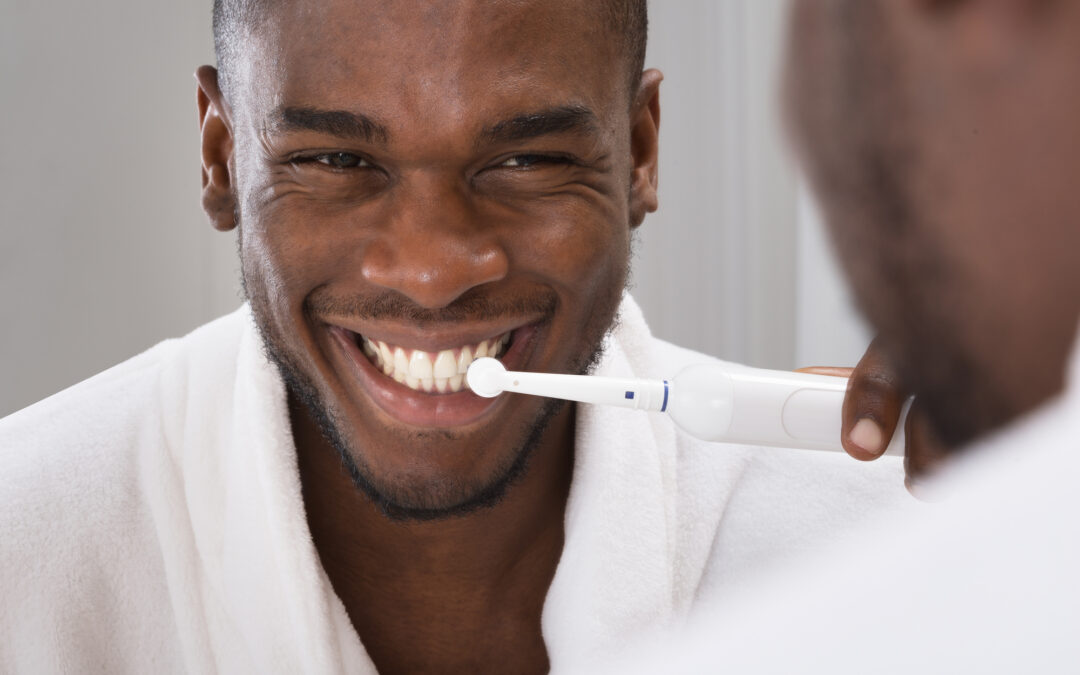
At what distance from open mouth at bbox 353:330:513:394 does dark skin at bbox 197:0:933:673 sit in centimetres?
1

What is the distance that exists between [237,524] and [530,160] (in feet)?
1.35

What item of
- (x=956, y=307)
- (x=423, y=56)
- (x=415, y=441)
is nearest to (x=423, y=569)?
(x=415, y=441)

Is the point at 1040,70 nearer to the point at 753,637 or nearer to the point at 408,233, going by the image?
the point at 753,637

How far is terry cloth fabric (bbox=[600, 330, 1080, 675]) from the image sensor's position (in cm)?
18

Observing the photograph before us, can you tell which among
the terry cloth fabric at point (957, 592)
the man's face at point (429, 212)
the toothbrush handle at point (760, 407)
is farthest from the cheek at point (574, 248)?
the terry cloth fabric at point (957, 592)

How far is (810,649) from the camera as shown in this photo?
20cm

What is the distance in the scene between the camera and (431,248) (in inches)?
31.3

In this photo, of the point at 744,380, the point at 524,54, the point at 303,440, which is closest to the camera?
the point at 744,380

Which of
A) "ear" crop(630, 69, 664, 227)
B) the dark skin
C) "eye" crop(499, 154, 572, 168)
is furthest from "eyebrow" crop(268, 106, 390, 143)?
"ear" crop(630, 69, 664, 227)

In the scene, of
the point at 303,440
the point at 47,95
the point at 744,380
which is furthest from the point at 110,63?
the point at 744,380

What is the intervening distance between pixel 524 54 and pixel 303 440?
431 mm

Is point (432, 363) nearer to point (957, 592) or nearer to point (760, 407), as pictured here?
point (760, 407)

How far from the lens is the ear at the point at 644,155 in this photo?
104 cm

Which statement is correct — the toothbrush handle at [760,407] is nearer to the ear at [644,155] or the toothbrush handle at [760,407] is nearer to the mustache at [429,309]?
the mustache at [429,309]
